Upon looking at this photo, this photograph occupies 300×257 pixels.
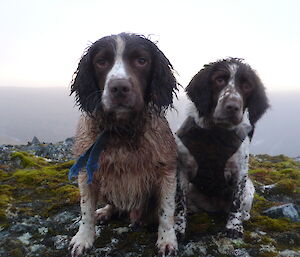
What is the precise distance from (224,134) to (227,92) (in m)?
0.52

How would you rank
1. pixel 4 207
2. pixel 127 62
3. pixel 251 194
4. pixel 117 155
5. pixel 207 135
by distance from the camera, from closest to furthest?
pixel 127 62 < pixel 117 155 < pixel 207 135 < pixel 251 194 < pixel 4 207

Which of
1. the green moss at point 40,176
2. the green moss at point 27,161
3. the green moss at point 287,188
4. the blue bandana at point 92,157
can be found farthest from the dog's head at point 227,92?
the green moss at point 27,161

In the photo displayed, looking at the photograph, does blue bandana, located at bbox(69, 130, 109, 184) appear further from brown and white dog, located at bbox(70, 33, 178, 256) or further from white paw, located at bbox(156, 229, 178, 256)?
white paw, located at bbox(156, 229, 178, 256)

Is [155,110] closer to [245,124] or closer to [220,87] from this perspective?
[220,87]

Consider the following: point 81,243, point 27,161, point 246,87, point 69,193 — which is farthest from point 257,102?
point 27,161

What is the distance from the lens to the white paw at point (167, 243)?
3.80m

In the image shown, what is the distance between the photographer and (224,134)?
14.0ft

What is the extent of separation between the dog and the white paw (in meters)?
0.73

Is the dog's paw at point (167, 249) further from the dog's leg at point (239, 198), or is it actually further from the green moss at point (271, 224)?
the green moss at point (271, 224)

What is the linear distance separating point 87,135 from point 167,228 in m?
1.41

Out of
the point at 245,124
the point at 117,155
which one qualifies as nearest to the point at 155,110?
the point at 117,155

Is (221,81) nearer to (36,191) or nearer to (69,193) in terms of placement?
(69,193)

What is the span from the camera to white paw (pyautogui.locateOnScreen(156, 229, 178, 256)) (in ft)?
12.5

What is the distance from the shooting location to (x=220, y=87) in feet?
14.3
